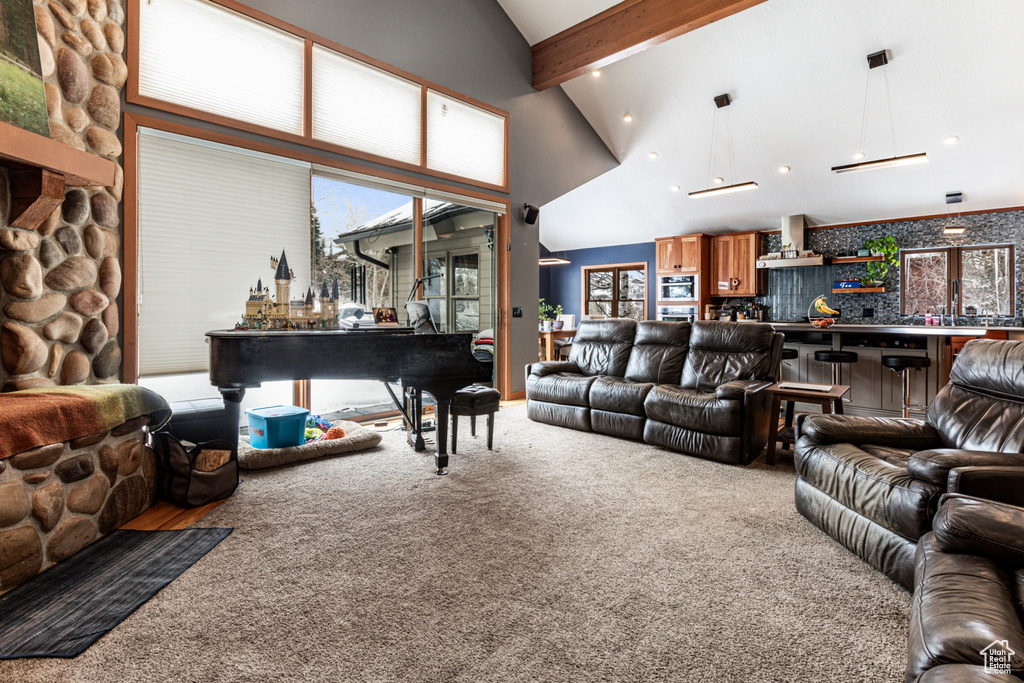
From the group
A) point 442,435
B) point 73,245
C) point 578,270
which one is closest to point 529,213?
point 442,435

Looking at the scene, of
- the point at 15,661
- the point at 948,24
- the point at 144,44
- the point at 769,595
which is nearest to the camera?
the point at 15,661

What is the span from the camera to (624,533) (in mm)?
2508

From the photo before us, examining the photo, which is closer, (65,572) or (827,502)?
(65,572)

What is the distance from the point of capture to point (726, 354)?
4.39 meters

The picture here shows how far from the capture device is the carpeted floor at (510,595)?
1546mm

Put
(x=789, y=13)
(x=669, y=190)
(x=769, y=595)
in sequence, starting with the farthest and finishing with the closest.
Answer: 1. (x=669, y=190)
2. (x=789, y=13)
3. (x=769, y=595)

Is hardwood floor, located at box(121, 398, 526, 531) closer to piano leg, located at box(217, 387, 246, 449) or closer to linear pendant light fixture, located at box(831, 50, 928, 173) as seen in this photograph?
piano leg, located at box(217, 387, 246, 449)

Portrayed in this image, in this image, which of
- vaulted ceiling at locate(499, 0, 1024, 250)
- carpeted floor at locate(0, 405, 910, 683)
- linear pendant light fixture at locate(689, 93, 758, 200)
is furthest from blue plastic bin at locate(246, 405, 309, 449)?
linear pendant light fixture at locate(689, 93, 758, 200)

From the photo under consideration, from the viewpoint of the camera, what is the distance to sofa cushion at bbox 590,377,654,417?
4254 mm

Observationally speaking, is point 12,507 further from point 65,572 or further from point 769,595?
point 769,595

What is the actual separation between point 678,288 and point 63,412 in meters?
9.00

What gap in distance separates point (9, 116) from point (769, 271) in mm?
9409

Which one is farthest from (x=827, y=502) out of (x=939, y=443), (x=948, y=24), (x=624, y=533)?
(x=948, y=24)

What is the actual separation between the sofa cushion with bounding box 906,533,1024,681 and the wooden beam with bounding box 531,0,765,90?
4.87 m
